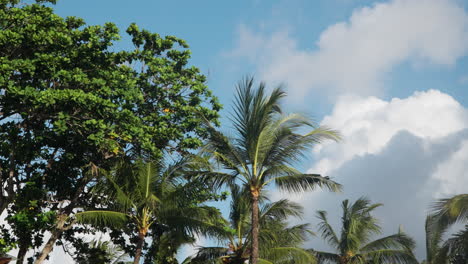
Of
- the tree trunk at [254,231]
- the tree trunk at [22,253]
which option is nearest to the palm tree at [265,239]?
the tree trunk at [254,231]

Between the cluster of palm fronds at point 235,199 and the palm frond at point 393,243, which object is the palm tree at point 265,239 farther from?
the palm frond at point 393,243

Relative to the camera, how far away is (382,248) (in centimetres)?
2823

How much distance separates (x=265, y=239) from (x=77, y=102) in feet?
26.4

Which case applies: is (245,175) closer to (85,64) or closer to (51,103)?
(51,103)

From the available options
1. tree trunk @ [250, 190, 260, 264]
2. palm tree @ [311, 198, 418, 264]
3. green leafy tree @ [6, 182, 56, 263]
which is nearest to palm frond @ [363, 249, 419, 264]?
palm tree @ [311, 198, 418, 264]

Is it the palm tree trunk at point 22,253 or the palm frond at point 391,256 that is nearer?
the palm tree trunk at point 22,253

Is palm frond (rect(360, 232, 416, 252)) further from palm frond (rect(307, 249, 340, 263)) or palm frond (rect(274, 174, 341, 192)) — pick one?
palm frond (rect(274, 174, 341, 192))

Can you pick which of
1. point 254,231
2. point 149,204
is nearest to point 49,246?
point 149,204

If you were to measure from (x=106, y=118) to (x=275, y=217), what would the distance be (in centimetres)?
702

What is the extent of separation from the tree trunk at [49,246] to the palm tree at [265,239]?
5.27 meters

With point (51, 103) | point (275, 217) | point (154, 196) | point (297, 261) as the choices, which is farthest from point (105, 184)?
point (297, 261)

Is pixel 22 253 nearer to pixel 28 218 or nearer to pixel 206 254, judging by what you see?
pixel 28 218

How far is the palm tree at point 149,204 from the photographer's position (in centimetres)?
1727

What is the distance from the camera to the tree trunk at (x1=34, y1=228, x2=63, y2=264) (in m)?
21.0
